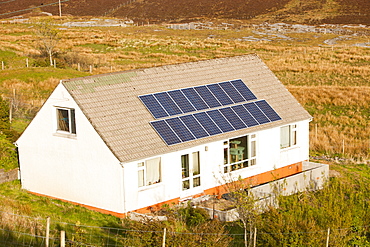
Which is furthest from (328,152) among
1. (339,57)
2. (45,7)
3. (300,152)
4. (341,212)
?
(45,7)

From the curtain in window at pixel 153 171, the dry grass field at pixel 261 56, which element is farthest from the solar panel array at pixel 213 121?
the dry grass field at pixel 261 56

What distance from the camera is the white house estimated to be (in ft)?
69.5

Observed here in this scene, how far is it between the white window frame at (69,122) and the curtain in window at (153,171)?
9.83ft

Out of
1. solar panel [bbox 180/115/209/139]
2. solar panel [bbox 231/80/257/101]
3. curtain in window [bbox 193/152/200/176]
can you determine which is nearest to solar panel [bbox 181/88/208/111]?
solar panel [bbox 180/115/209/139]

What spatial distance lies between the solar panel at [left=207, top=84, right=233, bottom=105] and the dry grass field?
9113mm

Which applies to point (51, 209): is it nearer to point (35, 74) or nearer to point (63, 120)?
point (63, 120)

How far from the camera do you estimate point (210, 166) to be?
23.5 m

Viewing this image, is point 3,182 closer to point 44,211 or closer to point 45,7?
point 44,211

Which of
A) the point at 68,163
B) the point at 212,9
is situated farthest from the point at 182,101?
the point at 212,9

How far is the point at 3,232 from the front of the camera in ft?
60.3

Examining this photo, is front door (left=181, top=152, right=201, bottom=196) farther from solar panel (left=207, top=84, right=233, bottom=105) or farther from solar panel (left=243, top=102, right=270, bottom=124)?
solar panel (left=243, top=102, right=270, bottom=124)

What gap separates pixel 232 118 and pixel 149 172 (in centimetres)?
466

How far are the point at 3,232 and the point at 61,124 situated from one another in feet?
18.0

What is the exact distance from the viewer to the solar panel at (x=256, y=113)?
82.9 feet
